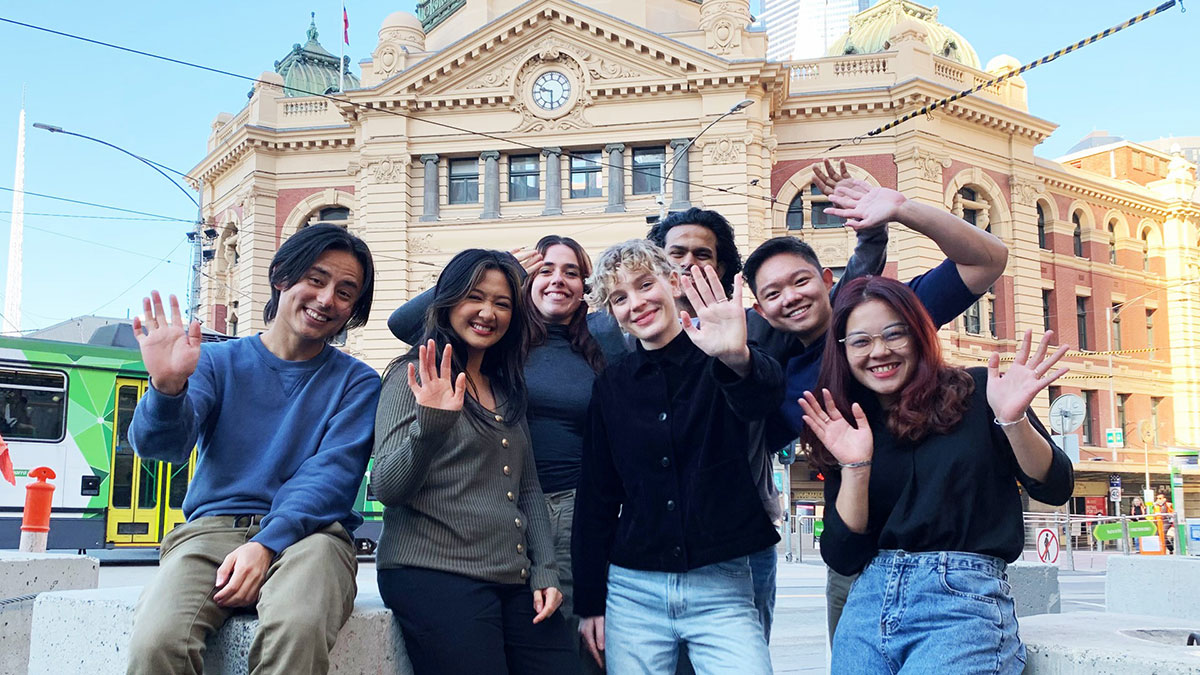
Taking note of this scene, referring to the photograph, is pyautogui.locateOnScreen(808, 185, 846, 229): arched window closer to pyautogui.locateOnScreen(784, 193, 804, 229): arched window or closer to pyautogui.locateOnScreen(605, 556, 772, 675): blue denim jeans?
pyautogui.locateOnScreen(784, 193, 804, 229): arched window

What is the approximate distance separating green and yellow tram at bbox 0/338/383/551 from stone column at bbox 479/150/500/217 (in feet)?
52.9

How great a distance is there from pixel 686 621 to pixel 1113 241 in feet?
132

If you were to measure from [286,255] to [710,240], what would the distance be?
179cm

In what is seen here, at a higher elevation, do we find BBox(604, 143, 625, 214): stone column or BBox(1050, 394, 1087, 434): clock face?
BBox(604, 143, 625, 214): stone column

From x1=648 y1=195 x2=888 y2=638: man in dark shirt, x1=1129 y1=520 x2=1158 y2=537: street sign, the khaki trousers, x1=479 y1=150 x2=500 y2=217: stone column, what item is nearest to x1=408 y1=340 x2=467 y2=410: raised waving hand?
the khaki trousers

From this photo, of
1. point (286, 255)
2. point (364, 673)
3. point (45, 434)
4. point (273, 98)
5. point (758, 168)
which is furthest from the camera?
point (273, 98)

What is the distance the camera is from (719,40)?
29.8 metres

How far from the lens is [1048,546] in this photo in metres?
15.7

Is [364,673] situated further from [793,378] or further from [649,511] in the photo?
[793,378]

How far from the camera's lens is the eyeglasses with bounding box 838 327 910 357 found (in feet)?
9.77

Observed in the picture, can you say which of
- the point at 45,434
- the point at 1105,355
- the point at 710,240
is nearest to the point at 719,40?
Answer: the point at 1105,355

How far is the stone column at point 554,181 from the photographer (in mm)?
30453

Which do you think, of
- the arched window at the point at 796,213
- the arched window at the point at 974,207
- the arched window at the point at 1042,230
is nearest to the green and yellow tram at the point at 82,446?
the arched window at the point at 796,213

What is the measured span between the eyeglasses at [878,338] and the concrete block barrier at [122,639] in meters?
1.72
